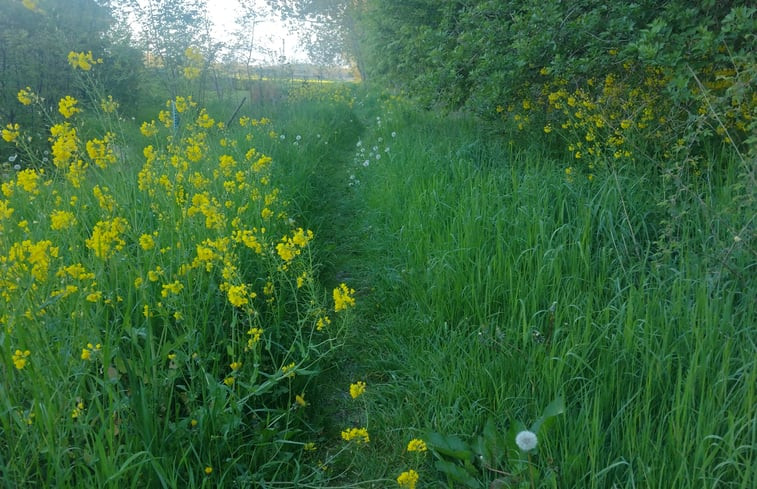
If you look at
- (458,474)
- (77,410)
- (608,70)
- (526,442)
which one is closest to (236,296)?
(77,410)

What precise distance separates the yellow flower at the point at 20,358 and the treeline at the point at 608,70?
9.21 feet

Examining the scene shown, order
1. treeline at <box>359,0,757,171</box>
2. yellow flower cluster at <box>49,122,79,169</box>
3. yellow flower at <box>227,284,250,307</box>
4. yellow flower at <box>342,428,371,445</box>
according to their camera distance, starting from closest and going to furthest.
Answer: yellow flower at <box>342,428,371,445</box>
yellow flower at <box>227,284,250,307</box>
yellow flower cluster at <box>49,122,79,169</box>
treeline at <box>359,0,757,171</box>

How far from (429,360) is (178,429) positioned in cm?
110

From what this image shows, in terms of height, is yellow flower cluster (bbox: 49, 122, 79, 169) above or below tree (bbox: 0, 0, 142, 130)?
below

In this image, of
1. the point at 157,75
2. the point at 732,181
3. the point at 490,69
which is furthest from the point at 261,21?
the point at 732,181

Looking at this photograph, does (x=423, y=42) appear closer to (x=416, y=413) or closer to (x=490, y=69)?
(x=490, y=69)

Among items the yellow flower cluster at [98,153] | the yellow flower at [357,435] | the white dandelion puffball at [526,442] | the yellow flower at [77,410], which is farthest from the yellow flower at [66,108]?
the white dandelion puffball at [526,442]

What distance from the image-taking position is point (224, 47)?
956 centimetres

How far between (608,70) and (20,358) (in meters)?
4.03

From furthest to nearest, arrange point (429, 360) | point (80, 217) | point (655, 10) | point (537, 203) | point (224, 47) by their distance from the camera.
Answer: point (224, 47), point (655, 10), point (537, 203), point (80, 217), point (429, 360)

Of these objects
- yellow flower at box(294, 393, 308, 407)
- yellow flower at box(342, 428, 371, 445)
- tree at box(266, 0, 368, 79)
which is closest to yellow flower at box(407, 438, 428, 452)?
yellow flower at box(342, 428, 371, 445)

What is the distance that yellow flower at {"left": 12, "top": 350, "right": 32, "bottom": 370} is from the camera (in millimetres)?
1486

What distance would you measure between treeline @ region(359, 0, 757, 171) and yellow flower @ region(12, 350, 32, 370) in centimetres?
281

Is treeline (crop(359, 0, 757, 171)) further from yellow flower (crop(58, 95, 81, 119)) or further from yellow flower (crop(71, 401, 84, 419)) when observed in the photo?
yellow flower (crop(58, 95, 81, 119))
